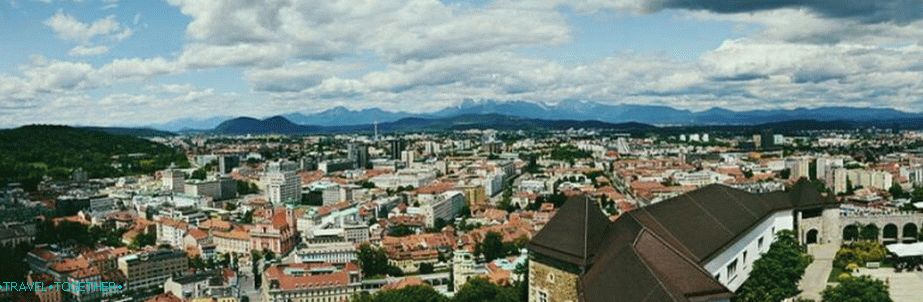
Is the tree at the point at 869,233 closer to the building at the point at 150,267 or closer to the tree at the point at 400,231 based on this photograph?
the tree at the point at 400,231

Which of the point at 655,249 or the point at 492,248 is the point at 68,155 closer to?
the point at 492,248

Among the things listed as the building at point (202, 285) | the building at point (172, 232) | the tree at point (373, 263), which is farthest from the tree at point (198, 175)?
the tree at point (373, 263)

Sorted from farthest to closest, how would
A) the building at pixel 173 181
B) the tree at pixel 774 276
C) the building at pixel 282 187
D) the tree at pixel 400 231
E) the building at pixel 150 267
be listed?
the building at pixel 173 181 → the building at pixel 282 187 → the tree at pixel 400 231 → the building at pixel 150 267 → the tree at pixel 774 276

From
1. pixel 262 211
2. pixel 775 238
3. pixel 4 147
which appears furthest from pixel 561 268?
pixel 4 147

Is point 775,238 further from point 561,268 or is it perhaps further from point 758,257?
point 561,268

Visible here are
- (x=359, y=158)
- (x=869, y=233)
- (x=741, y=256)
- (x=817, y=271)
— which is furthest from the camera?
(x=359, y=158)

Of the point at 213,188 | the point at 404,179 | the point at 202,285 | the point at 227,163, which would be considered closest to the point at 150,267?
the point at 202,285

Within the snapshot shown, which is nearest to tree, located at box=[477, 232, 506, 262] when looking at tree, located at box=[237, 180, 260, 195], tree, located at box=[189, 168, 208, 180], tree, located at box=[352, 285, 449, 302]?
tree, located at box=[352, 285, 449, 302]
